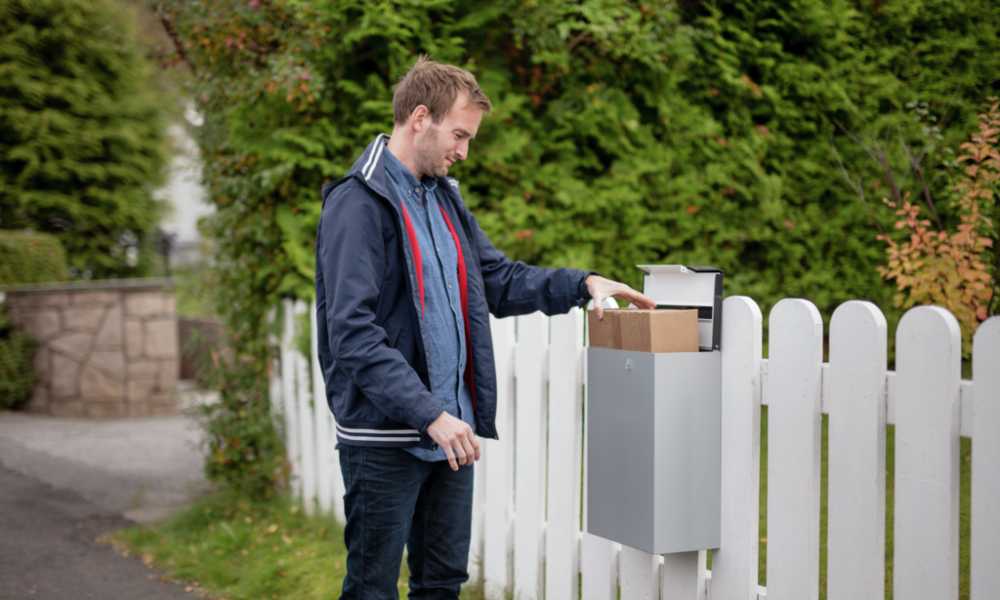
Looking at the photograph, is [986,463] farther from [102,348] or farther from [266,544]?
[102,348]

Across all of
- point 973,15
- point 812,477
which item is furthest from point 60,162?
point 812,477

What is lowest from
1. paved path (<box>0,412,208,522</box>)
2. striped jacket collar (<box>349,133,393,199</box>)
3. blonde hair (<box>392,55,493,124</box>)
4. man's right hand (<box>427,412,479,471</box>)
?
paved path (<box>0,412,208,522</box>)

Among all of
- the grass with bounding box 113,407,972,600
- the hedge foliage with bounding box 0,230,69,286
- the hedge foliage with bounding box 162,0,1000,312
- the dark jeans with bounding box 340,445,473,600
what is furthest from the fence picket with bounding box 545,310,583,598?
the hedge foliage with bounding box 0,230,69,286

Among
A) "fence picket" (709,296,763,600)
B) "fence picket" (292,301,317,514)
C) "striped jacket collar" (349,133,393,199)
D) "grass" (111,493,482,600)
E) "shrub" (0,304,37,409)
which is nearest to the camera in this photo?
"striped jacket collar" (349,133,393,199)

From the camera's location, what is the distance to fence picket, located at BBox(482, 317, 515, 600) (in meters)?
4.09

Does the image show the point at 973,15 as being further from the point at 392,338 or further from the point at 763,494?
→ the point at 392,338

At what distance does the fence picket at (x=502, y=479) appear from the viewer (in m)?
4.09

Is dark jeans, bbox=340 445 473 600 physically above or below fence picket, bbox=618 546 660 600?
above

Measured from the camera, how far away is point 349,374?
262 cm

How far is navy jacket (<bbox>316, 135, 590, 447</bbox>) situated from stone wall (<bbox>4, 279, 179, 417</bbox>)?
289 inches

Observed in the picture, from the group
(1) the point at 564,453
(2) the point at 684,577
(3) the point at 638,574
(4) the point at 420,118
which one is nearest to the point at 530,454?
(1) the point at 564,453

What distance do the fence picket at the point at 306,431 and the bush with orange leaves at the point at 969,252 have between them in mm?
3159

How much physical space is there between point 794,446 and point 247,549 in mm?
3211

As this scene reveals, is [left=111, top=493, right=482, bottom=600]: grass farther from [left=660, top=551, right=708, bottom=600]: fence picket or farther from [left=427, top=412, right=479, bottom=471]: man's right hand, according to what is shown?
[left=427, top=412, right=479, bottom=471]: man's right hand
